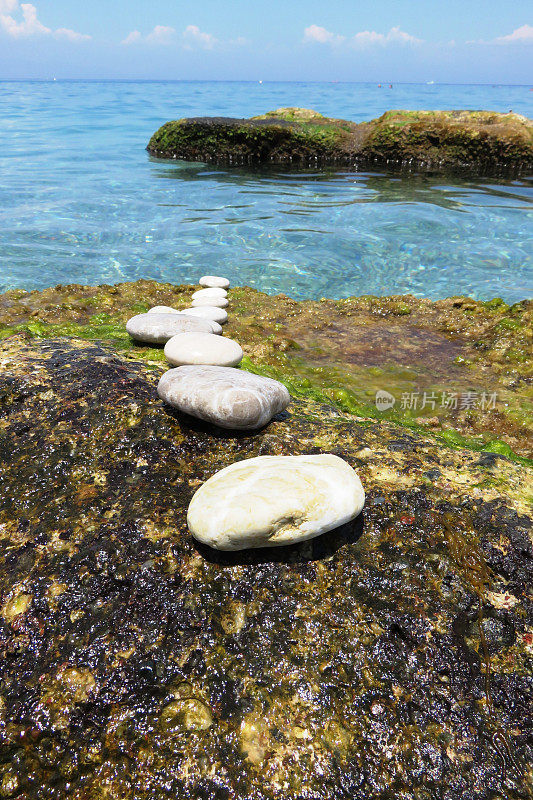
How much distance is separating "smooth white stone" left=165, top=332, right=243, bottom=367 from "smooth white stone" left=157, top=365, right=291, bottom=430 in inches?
22.3

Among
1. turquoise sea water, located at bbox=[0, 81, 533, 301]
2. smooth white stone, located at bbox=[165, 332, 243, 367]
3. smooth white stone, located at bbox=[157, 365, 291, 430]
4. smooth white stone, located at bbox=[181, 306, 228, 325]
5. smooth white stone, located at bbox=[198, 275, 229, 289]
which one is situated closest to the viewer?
smooth white stone, located at bbox=[157, 365, 291, 430]

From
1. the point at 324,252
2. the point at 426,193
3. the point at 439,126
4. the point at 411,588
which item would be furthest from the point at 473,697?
the point at 439,126

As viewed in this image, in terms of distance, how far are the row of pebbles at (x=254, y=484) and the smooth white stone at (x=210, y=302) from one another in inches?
155

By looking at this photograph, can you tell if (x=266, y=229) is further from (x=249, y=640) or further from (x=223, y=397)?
(x=249, y=640)

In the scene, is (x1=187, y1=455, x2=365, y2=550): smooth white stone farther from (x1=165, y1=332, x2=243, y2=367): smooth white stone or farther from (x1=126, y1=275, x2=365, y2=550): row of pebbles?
(x1=165, y1=332, x2=243, y2=367): smooth white stone

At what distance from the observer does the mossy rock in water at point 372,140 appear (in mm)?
17672

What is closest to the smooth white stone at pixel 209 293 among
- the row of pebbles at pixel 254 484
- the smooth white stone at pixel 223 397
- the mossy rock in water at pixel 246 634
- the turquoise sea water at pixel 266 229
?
the turquoise sea water at pixel 266 229

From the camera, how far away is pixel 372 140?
18625 millimetres

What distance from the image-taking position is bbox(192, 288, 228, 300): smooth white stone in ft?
24.5

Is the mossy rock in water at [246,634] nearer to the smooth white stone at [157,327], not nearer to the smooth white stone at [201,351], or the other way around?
the smooth white stone at [201,351]

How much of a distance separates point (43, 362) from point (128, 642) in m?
2.45

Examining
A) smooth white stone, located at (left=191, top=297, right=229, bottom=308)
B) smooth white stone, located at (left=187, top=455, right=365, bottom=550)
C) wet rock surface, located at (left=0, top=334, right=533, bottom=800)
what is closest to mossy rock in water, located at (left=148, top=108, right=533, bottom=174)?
smooth white stone, located at (left=191, top=297, right=229, bottom=308)

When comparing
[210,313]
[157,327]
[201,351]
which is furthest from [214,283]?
[201,351]

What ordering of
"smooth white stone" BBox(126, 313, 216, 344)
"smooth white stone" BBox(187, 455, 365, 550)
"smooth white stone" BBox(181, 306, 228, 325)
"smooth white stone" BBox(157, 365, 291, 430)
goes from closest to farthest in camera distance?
"smooth white stone" BBox(187, 455, 365, 550) → "smooth white stone" BBox(157, 365, 291, 430) → "smooth white stone" BBox(126, 313, 216, 344) → "smooth white stone" BBox(181, 306, 228, 325)
